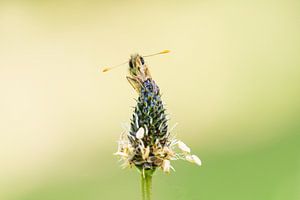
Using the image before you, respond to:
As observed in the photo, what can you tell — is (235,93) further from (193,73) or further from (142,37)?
(142,37)

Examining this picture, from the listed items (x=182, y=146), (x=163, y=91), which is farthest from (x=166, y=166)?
(x=163, y=91)

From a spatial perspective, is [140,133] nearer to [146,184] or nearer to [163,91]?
[146,184]

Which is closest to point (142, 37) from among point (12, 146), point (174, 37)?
point (174, 37)

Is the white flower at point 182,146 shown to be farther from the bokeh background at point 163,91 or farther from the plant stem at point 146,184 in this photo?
the bokeh background at point 163,91

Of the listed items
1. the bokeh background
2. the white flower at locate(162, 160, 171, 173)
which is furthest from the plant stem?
the bokeh background

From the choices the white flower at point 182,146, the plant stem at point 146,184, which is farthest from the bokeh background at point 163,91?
the plant stem at point 146,184

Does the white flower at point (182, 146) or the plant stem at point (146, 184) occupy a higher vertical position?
the white flower at point (182, 146)

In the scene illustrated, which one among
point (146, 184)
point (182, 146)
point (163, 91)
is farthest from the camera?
point (163, 91)
